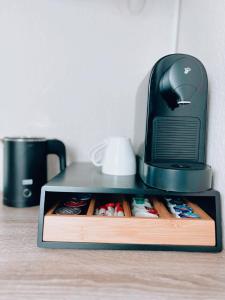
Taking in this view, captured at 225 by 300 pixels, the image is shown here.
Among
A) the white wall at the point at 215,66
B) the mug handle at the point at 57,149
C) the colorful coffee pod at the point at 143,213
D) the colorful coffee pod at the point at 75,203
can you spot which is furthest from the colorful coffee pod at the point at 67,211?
the white wall at the point at 215,66

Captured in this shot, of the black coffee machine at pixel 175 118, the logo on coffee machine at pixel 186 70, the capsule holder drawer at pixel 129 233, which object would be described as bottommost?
the capsule holder drawer at pixel 129 233

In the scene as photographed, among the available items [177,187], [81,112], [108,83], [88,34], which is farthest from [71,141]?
[177,187]

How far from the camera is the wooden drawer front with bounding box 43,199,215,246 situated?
0.50m

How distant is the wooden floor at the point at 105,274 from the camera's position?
0.37 metres

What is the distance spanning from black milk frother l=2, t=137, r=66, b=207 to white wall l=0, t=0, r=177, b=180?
0.20 meters

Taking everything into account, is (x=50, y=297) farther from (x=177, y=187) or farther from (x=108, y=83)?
(x=108, y=83)

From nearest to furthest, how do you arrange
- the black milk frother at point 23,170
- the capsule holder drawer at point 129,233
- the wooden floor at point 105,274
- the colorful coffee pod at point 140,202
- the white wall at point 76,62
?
1. the wooden floor at point 105,274
2. the capsule holder drawer at point 129,233
3. the colorful coffee pod at point 140,202
4. the black milk frother at point 23,170
5. the white wall at point 76,62

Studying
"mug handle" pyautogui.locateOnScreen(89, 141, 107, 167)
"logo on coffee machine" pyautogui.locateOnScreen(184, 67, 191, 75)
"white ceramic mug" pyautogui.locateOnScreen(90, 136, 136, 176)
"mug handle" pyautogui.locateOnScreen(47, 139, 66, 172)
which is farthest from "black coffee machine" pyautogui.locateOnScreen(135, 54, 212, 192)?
"mug handle" pyautogui.locateOnScreen(47, 139, 66, 172)

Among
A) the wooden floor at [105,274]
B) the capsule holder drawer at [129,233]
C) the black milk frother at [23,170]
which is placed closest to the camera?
the wooden floor at [105,274]

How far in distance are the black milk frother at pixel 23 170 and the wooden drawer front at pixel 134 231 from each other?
28cm

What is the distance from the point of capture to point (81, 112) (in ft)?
3.05

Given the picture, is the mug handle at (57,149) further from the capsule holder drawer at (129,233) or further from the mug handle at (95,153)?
the capsule holder drawer at (129,233)

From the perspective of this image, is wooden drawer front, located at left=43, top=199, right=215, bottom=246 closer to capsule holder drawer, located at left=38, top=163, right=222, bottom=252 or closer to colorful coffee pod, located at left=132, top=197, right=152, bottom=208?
capsule holder drawer, located at left=38, top=163, right=222, bottom=252

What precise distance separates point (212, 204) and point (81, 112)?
0.61 meters
